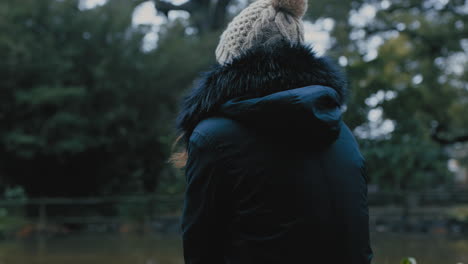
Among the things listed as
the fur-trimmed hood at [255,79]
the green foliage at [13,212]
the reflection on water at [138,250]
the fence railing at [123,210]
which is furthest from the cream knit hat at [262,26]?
the fence railing at [123,210]

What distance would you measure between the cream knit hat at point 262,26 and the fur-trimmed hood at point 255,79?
11cm

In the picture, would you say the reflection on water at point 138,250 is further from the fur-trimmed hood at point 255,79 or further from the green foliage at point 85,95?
the fur-trimmed hood at point 255,79

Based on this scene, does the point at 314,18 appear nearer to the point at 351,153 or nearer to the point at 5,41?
the point at 5,41

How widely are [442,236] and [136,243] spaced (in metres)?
6.50

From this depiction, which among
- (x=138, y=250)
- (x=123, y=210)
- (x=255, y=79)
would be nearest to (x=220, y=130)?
(x=255, y=79)

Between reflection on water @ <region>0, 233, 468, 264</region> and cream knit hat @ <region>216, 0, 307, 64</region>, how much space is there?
540cm

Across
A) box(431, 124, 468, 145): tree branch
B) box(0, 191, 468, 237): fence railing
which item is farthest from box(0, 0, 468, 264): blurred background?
box(431, 124, 468, 145): tree branch

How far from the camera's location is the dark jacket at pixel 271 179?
132 cm

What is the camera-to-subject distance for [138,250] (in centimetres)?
938

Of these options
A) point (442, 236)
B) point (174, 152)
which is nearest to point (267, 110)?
point (174, 152)

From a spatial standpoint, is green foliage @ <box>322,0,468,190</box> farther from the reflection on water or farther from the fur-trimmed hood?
the fur-trimmed hood

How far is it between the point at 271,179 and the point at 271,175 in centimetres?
1

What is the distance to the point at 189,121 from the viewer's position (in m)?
1.51

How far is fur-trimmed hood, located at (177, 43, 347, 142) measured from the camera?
1416 millimetres
